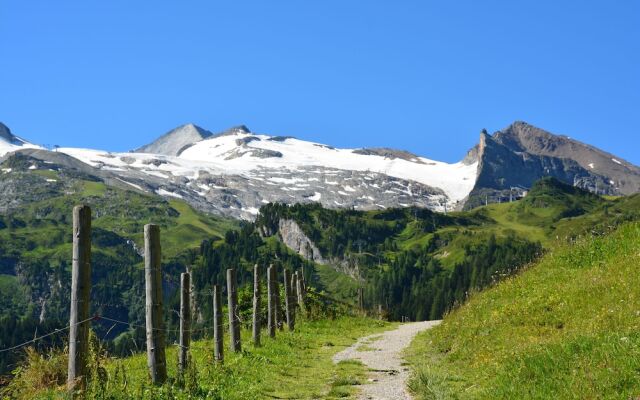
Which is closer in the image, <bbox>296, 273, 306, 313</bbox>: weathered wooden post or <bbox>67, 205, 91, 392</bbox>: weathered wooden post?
<bbox>67, 205, 91, 392</bbox>: weathered wooden post

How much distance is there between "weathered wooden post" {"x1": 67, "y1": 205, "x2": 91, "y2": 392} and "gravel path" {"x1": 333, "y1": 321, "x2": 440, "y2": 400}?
7377 millimetres

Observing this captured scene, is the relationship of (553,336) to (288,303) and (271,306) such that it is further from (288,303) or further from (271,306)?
(288,303)

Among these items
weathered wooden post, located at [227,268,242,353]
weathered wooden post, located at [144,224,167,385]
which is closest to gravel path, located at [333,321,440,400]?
weathered wooden post, located at [227,268,242,353]

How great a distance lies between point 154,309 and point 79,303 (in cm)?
341

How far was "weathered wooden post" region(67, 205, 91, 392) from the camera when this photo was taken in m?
16.0

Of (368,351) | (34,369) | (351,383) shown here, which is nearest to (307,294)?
(368,351)

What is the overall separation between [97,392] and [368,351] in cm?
1861

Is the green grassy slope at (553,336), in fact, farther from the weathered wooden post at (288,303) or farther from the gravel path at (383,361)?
the weathered wooden post at (288,303)

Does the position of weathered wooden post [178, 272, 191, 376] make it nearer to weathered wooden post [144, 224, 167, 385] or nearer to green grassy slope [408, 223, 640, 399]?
weathered wooden post [144, 224, 167, 385]

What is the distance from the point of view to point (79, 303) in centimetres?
1633

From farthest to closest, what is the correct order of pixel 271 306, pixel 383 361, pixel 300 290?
pixel 300 290 → pixel 271 306 → pixel 383 361

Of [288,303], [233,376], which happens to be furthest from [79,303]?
[288,303]

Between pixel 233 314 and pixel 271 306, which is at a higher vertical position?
pixel 271 306

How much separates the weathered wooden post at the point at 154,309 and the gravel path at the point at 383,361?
17.3ft
